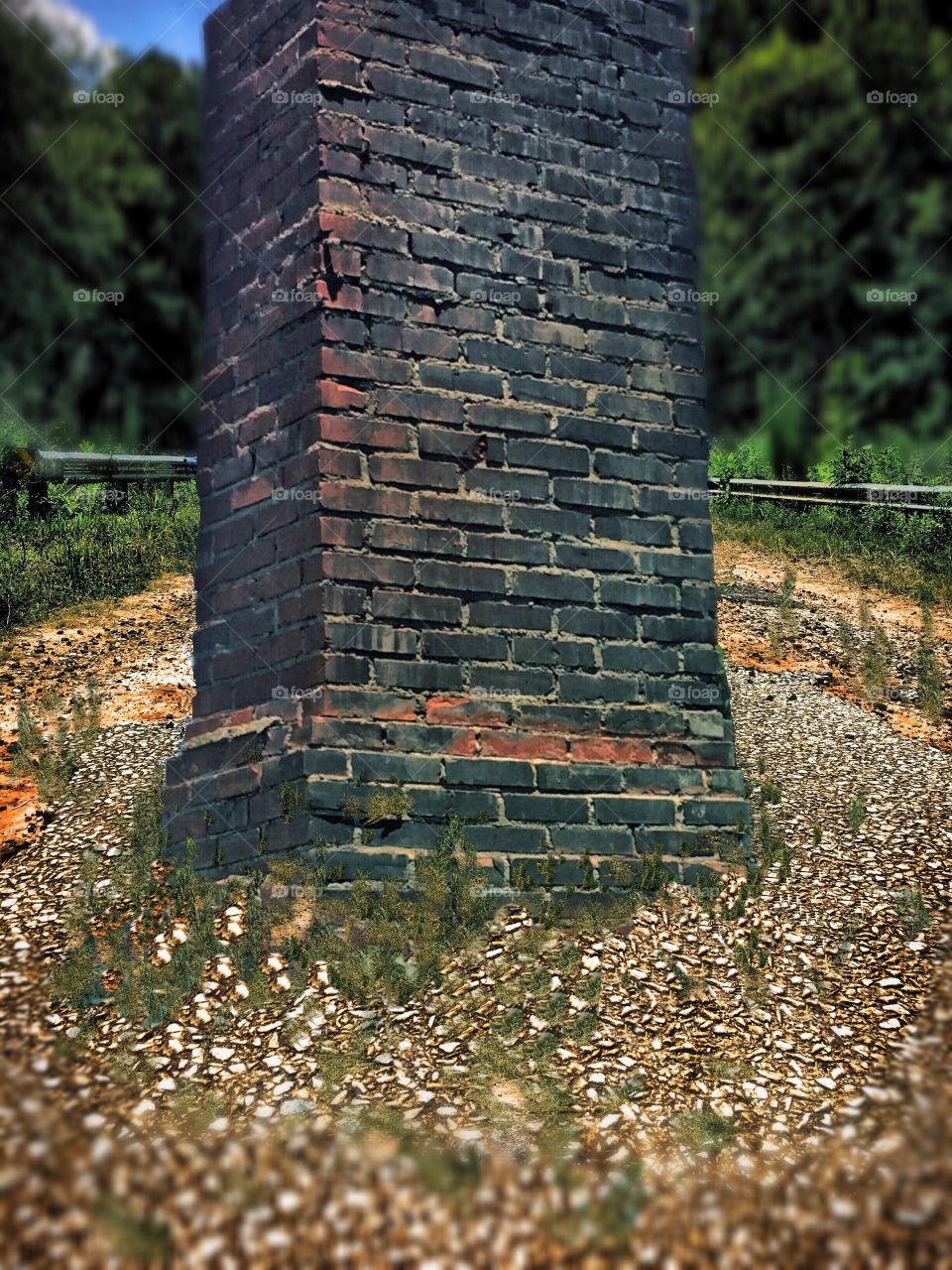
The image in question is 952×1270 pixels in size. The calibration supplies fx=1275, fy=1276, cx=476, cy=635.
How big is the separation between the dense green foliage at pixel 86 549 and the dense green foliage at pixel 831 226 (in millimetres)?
4210

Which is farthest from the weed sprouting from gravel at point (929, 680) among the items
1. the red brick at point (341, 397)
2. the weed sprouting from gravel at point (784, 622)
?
the red brick at point (341, 397)

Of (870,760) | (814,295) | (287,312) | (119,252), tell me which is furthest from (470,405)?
(119,252)

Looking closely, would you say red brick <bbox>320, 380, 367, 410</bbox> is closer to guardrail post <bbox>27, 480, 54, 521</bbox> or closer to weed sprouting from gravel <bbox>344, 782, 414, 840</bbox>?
weed sprouting from gravel <bbox>344, 782, 414, 840</bbox>

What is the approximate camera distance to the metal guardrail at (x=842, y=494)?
10875 millimetres

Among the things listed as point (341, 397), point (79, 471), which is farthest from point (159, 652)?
point (79, 471)

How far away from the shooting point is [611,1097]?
3.23 meters

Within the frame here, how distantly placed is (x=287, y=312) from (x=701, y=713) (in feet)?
6.30

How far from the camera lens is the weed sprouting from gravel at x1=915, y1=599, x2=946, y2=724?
632 centimetres

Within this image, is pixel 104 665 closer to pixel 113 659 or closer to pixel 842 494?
pixel 113 659

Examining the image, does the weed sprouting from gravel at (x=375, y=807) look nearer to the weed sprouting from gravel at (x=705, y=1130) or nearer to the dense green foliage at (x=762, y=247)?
the weed sprouting from gravel at (x=705, y=1130)

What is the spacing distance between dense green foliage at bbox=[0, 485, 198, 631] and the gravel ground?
150 inches

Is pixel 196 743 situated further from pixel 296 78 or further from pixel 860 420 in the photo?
pixel 860 420

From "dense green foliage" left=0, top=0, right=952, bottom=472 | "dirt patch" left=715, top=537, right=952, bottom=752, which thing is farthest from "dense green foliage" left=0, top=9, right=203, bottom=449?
"dirt patch" left=715, top=537, right=952, bottom=752

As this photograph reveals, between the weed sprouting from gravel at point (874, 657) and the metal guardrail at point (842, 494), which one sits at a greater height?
the metal guardrail at point (842, 494)
